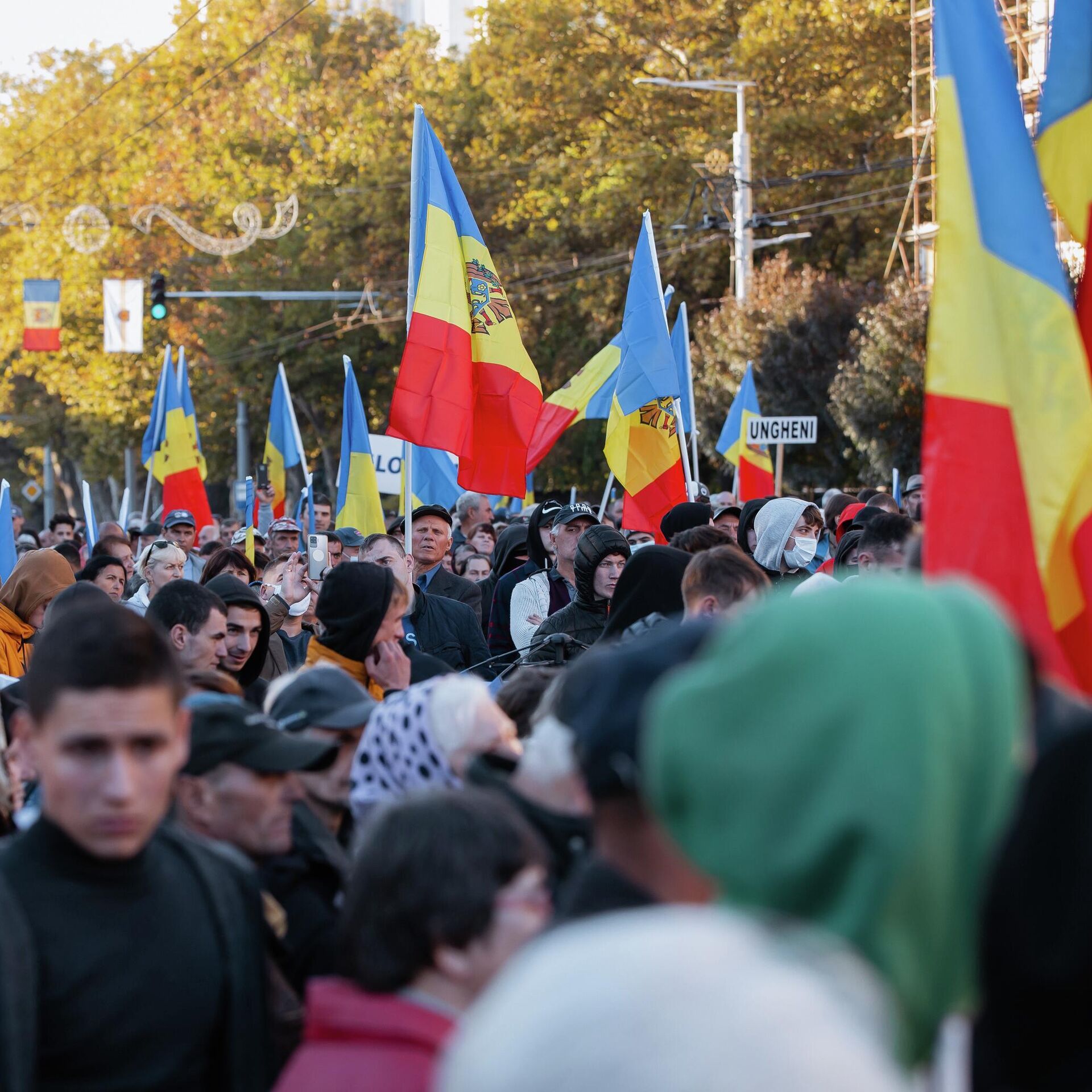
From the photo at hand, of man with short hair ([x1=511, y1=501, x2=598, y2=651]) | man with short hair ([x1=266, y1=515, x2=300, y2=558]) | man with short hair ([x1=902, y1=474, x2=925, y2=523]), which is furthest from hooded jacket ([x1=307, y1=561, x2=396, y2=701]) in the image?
man with short hair ([x1=266, y1=515, x2=300, y2=558])

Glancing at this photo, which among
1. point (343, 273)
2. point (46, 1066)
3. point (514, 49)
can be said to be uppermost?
point (514, 49)

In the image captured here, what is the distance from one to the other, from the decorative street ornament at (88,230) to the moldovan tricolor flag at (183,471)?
26.8 meters

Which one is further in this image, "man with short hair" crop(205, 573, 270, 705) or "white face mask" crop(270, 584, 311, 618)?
"white face mask" crop(270, 584, 311, 618)

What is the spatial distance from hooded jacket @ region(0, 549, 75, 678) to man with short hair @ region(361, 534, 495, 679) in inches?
57.8

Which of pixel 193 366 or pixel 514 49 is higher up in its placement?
pixel 514 49

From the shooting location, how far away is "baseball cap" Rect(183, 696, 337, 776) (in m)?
3.38

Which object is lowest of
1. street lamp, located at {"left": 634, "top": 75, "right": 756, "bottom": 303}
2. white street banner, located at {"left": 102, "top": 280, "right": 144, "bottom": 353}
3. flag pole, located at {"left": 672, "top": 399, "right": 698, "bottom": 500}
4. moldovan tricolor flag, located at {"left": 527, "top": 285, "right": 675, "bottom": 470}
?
flag pole, located at {"left": 672, "top": 399, "right": 698, "bottom": 500}

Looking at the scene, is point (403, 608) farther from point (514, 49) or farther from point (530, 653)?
point (514, 49)

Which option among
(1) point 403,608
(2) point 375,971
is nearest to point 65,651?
(2) point 375,971

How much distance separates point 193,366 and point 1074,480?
41007 mm

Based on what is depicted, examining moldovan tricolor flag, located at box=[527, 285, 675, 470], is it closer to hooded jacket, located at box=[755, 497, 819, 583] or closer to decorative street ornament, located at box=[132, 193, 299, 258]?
hooded jacket, located at box=[755, 497, 819, 583]

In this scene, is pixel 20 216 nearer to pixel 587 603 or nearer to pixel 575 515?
pixel 575 515

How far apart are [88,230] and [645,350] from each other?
35552 millimetres

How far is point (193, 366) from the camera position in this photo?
141 ft
